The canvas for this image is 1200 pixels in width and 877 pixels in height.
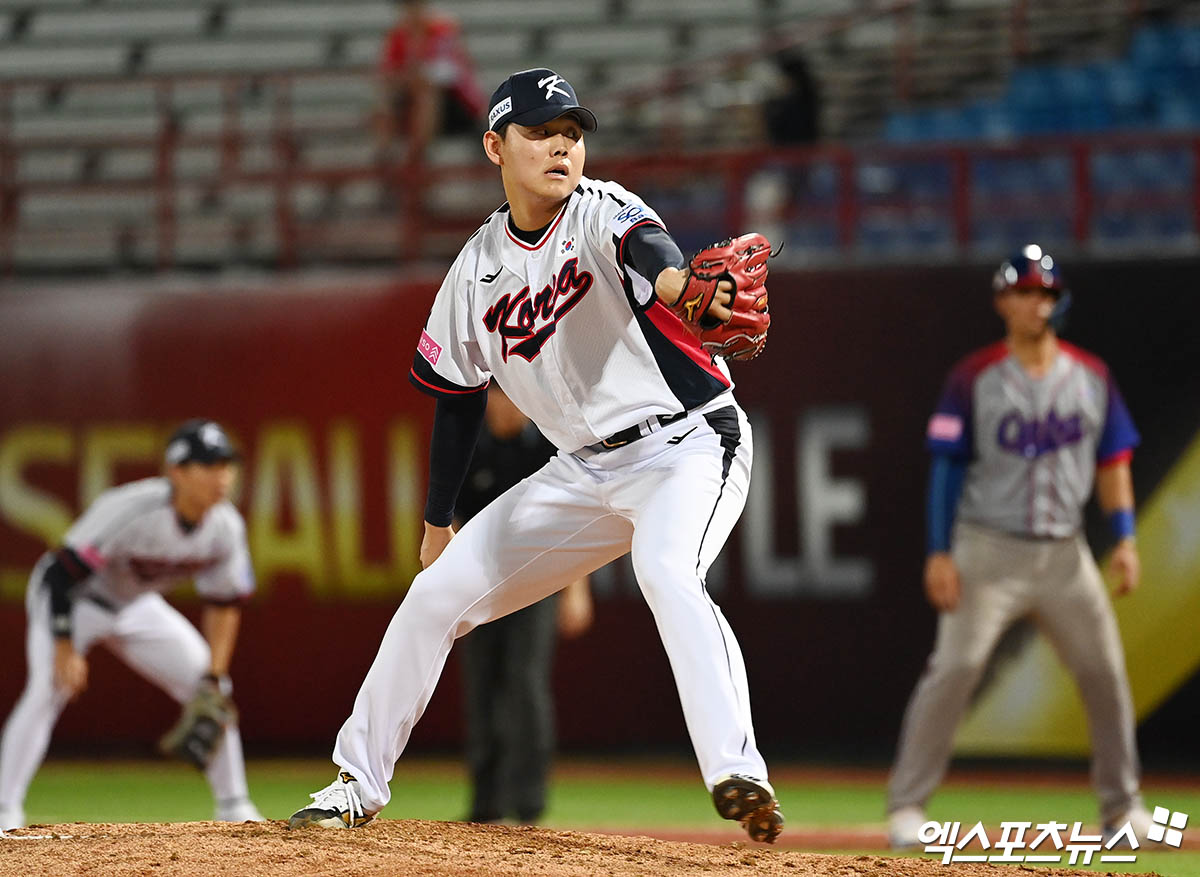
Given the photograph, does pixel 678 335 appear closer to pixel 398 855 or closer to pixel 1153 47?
pixel 398 855

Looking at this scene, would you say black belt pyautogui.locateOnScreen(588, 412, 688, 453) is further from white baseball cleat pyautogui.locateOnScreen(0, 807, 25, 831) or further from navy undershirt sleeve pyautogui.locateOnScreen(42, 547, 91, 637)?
white baseball cleat pyautogui.locateOnScreen(0, 807, 25, 831)

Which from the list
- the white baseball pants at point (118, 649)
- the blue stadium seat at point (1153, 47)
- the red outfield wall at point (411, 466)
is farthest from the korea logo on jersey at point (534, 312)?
the blue stadium seat at point (1153, 47)

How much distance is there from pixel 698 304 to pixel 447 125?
9098mm

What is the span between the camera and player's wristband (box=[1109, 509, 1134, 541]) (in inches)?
272

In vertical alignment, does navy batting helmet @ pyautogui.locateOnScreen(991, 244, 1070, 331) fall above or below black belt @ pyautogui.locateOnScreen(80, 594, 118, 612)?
above

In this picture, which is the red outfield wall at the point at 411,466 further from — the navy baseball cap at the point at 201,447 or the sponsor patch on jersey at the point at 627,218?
the sponsor patch on jersey at the point at 627,218

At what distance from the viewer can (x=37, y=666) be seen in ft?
25.0

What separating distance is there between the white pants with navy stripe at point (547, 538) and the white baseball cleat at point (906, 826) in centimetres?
237

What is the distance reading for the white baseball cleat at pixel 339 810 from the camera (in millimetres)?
4621

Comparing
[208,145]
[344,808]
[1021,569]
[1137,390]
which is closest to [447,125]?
[208,145]

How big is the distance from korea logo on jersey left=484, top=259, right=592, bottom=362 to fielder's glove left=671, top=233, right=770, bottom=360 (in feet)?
1.80

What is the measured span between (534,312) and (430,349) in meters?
0.43

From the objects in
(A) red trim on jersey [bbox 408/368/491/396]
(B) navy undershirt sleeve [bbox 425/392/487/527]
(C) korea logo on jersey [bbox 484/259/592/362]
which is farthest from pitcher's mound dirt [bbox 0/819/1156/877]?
(C) korea logo on jersey [bbox 484/259/592/362]

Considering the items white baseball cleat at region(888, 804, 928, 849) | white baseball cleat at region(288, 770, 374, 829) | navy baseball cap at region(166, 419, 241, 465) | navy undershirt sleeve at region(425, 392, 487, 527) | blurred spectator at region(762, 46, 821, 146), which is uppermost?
blurred spectator at region(762, 46, 821, 146)
